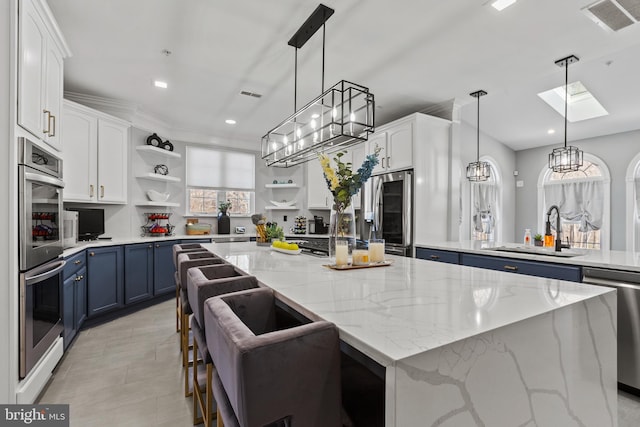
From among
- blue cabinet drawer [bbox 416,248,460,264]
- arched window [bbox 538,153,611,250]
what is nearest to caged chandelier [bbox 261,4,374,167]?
blue cabinet drawer [bbox 416,248,460,264]

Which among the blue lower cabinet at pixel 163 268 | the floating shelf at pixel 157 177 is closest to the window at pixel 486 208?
the blue lower cabinet at pixel 163 268

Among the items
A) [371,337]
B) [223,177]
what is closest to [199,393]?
[371,337]

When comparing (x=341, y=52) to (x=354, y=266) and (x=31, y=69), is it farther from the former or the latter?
(x=31, y=69)

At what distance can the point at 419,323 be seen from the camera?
890mm

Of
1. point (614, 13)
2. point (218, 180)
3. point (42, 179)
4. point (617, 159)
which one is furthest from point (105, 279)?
point (617, 159)

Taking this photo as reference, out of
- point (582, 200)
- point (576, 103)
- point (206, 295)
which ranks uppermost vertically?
point (576, 103)

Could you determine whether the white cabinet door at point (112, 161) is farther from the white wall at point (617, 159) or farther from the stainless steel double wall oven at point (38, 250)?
the white wall at point (617, 159)

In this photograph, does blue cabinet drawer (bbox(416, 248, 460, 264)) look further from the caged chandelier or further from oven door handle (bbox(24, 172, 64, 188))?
oven door handle (bbox(24, 172, 64, 188))

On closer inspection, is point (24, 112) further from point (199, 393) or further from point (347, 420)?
point (347, 420)

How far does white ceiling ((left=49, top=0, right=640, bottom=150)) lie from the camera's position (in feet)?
7.35

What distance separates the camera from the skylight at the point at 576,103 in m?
4.31

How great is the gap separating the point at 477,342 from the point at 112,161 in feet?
14.8

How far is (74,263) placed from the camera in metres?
2.84

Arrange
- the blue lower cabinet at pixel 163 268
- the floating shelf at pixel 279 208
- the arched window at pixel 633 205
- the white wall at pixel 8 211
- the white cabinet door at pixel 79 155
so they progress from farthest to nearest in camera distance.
Result: the floating shelf at pixel 279 208 → the arched window at pixel 633 205 → the blue lower cabinet at pixel 163 268 → the white cabinet door at pixel 79 155 → the white wall at pixel 8 211
